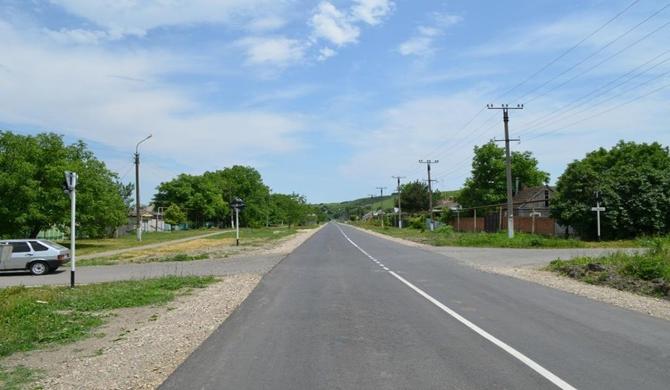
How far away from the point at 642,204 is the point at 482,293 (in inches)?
1166

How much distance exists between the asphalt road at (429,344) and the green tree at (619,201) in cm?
2819

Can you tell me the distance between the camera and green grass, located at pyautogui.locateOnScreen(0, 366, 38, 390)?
6.43 meters

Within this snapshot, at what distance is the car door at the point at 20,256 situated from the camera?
78.3 feet

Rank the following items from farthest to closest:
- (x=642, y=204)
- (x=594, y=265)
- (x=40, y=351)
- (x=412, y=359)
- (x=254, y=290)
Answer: (x=642, y=204) → (x=594, y=265) → (x=254, y=290) → (x=40, y=351) → (x=412, y=359)

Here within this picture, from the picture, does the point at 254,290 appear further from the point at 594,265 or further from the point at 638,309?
the point at 594,265

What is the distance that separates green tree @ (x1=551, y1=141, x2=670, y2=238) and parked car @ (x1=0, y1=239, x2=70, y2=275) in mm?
32268

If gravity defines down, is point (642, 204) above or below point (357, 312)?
above

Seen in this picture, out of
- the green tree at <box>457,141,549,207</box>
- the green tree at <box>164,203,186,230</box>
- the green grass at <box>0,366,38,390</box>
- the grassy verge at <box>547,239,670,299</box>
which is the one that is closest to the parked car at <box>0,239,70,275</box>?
the green grass at <box>0,366,38,390</box>

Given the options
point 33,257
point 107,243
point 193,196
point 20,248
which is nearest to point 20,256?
point 20,248

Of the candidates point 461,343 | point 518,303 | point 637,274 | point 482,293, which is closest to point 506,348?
point 461,343

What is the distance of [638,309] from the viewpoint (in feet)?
38.3

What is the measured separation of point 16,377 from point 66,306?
21.1ft

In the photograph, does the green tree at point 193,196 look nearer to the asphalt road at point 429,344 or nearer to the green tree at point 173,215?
the green tree at point 173,215

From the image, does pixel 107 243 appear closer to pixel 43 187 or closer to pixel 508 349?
pixel 43 187
